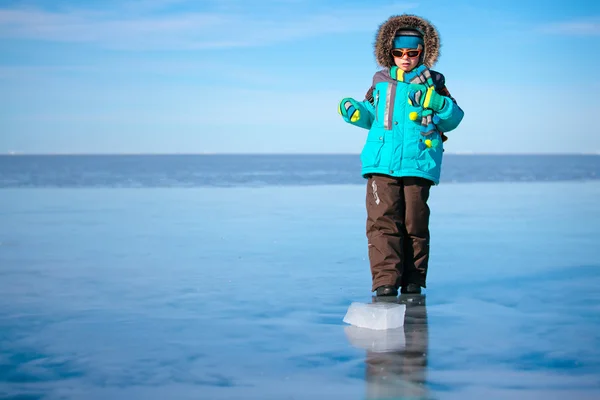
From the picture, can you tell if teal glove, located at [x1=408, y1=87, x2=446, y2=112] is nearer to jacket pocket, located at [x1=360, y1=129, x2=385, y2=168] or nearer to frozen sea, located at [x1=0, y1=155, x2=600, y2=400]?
jacket pocket, located at [x1=360, y1=129, x2=385, y2=168]

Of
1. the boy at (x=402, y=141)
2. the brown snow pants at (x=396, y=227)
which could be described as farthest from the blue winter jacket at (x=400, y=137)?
the brown snow pants at (x=396, y=227)

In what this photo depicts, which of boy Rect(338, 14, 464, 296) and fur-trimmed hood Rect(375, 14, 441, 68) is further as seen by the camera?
fur-trimmed hood Rect(375, 14, 441, 68)

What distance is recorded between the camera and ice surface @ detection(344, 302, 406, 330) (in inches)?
156

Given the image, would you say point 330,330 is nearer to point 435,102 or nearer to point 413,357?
point 413,357

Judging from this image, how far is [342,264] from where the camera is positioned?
243 inches

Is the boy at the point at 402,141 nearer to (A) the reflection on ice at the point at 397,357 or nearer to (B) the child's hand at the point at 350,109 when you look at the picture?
(B) the child's hand at the point at 350,109

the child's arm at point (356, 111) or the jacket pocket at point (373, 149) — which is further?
the child's arm at point (356, 111)

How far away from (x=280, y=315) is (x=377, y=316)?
574 millimetres

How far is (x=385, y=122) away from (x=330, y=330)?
4.73 ft

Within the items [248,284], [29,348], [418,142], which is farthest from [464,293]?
[29,348]

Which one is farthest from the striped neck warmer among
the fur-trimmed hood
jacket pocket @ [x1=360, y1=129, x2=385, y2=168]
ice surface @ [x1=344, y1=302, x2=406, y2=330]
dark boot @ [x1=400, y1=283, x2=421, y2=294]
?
ice surface @ [x1=344, y1=302, x2=406, y2=330]

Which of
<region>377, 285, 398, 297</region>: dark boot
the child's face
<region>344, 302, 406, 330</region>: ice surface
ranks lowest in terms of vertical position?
<region>344, 302, 406, 330</region>: ice surface

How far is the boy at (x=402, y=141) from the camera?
189 inches

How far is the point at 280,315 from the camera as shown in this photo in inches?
169
